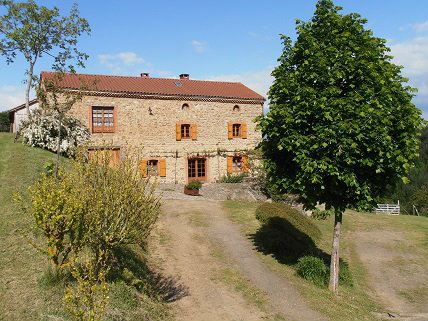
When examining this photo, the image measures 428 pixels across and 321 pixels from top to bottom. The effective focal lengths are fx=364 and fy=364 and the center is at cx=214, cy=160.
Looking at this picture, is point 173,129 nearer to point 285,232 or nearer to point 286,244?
point 285,232

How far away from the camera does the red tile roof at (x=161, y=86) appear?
24.6 meters

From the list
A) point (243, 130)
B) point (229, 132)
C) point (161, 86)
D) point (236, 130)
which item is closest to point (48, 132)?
point (161, 86)

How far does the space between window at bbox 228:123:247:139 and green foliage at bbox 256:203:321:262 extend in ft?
29.9

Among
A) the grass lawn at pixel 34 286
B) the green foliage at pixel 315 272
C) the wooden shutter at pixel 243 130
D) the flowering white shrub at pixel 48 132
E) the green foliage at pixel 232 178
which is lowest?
the green foliage at pixel 315 272

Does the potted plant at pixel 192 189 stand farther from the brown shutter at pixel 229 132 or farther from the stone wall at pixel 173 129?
the brown shutter at pixel 229 132

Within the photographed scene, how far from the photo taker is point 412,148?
1048 cm

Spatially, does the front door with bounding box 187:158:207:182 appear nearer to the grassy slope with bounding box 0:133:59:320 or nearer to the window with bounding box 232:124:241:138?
the window with bounding box 232:124:241:138

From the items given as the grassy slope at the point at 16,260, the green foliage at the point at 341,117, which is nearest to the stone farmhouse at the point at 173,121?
the grassy slope at the point at 16,260

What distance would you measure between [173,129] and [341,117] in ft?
56.2

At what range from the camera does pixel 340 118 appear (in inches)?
408

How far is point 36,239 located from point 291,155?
797 centimetres

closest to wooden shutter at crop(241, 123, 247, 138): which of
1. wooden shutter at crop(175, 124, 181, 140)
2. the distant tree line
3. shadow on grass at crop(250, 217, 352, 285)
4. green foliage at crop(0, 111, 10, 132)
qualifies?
wooden shutter at crop(175, 124, 181, 140)

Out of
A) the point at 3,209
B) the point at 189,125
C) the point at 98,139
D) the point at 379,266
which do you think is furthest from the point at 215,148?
the point at 3,209

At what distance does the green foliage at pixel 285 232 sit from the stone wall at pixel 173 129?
335 inches
